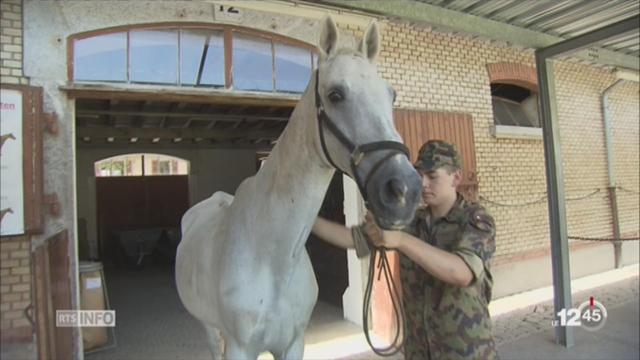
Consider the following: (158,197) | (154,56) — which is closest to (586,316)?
(154,56)

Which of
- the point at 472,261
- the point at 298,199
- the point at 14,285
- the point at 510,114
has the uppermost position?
the point at 510,114

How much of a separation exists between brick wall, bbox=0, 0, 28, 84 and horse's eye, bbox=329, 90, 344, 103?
3.27 m

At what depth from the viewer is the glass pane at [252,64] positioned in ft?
14.7

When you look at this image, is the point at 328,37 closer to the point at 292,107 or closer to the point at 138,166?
the point at 292,107

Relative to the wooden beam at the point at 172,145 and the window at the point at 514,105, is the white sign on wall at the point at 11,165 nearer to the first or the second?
the window at the point at 514,105

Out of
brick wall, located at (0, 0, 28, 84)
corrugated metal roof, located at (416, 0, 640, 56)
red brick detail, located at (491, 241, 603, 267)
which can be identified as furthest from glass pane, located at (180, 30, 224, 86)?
red brick detail, located at (491, 241, 603, 267)

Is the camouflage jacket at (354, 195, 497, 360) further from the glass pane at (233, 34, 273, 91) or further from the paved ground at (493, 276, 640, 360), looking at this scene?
the glass pane at (233, 34, 273, 91)

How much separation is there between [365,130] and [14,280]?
3632mm

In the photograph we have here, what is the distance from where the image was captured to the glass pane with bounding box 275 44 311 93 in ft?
15.5

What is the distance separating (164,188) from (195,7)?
34.1 ft

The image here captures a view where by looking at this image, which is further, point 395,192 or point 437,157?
point 437,157

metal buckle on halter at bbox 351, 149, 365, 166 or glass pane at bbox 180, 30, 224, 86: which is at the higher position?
glass pane at bbox 180, 30, 224, 86

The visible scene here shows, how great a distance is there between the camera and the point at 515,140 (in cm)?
678

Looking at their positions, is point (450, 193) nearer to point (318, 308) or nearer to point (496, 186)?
point (318, 308)
